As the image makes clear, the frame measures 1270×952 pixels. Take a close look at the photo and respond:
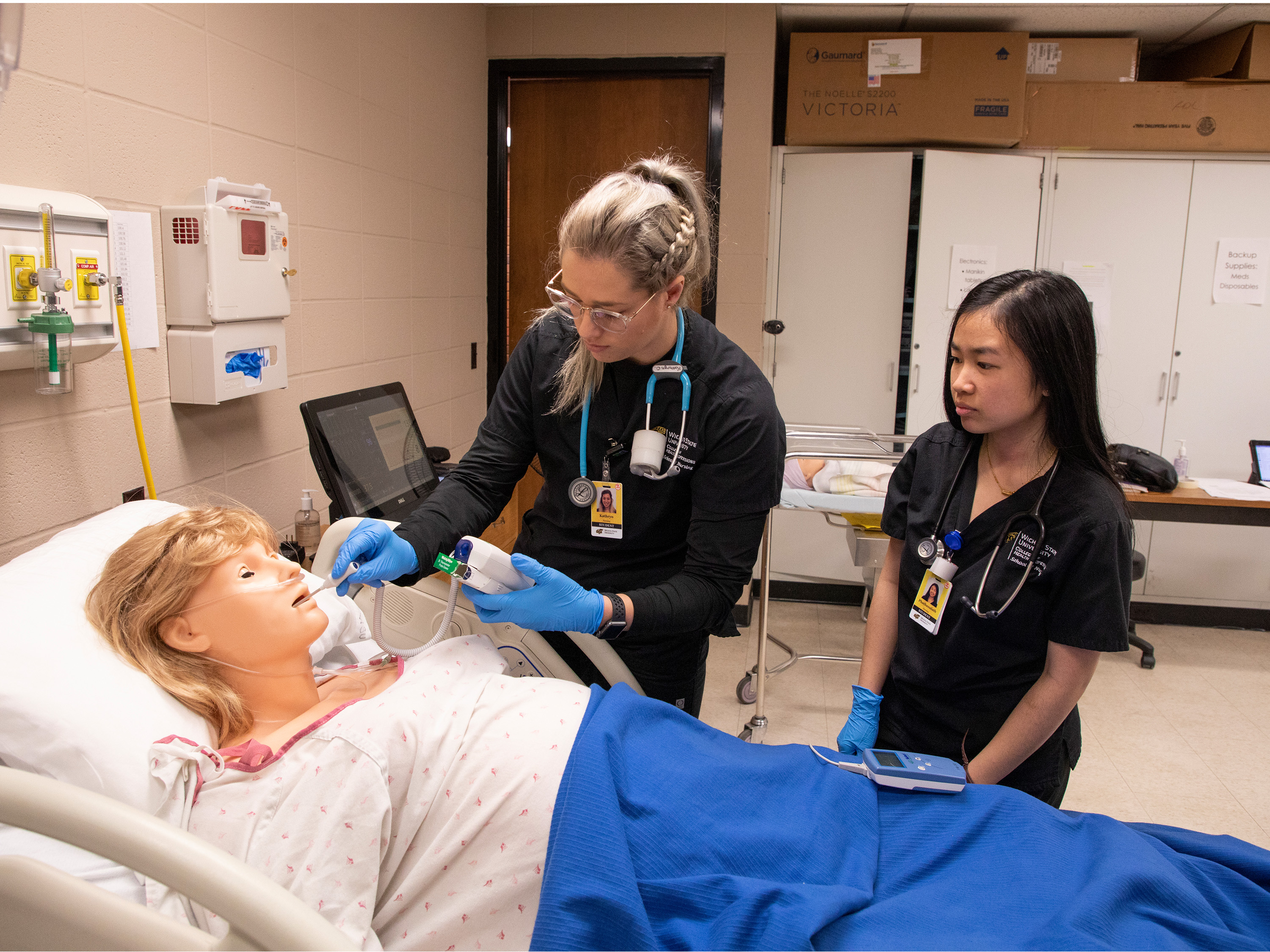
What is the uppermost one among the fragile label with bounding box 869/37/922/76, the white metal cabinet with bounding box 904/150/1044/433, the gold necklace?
the fragile label with bounding box 869/37/922/76

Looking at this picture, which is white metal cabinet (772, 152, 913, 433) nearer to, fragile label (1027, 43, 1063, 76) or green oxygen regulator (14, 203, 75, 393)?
fragile label (1027, 43, 1063, 76)

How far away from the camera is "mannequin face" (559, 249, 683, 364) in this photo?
1349mm

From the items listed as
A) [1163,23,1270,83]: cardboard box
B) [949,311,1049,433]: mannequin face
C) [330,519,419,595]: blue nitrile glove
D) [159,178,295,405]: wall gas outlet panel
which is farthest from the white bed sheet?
[1163,23,1270,83]: cardboard box

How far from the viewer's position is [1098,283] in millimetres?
3717

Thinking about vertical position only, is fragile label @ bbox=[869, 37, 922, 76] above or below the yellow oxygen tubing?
above

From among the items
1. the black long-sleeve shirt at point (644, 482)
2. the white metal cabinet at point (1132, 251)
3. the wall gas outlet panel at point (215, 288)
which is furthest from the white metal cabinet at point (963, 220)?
the wall gas outlet panel at point (215, 288)

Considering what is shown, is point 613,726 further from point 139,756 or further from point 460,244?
point 460,244

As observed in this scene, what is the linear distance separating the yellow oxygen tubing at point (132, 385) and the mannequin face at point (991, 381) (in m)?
1.49

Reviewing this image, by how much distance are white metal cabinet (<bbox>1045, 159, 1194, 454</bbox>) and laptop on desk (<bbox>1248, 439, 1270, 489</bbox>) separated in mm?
387

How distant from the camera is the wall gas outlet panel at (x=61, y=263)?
53.9 inches

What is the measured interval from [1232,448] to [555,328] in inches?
136

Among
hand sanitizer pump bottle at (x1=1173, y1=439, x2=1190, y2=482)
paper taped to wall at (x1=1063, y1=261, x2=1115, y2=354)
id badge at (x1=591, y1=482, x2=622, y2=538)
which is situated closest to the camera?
id badge at (x1=591, y1=482, x2=622, y2=538)

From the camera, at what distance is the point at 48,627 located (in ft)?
3.92

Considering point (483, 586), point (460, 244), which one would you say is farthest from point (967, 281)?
point (483, 586)
